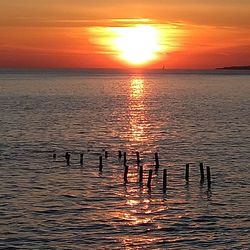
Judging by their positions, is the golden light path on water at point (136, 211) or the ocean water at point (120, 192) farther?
the ocean water at point (120, 192)

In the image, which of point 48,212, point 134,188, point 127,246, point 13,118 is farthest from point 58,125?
point 127,246

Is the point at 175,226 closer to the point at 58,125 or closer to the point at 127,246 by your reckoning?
the point at 127,246

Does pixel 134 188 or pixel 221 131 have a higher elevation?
pixel 221 131

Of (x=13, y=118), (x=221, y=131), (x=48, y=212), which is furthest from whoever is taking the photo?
(x=13, y=118)

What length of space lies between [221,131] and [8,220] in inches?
2137

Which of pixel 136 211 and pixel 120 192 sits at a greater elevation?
pixel 120 192

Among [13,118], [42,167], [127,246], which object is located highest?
[13,118]

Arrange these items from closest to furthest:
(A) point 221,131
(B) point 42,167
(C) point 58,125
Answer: (B) point 42,167, (A) point 221,131, (C) point 58,125

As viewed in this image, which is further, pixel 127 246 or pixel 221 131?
pixel 221 131

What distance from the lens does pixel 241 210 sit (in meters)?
39.5

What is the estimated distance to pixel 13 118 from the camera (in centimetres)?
10562

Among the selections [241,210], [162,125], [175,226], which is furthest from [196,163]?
[162,125]

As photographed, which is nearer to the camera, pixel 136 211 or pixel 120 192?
pixel 136 211

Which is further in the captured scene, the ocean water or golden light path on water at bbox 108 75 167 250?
the ocean water
